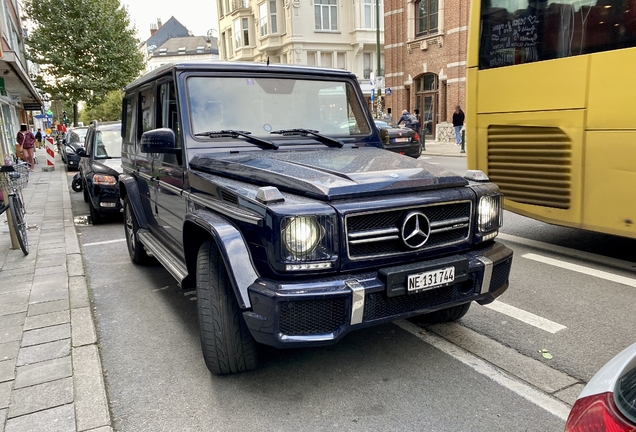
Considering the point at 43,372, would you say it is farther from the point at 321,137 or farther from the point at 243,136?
the point at 321,137

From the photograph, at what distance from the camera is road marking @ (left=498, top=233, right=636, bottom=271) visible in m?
5.54

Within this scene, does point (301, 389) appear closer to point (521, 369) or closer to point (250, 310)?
point (250, 310)

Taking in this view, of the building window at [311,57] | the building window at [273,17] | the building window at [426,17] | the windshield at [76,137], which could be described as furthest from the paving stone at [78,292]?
the building window at [273,17]

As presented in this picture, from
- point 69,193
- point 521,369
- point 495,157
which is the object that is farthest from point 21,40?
point 521,369

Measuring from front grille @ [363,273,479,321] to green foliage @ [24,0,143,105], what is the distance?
3043cm

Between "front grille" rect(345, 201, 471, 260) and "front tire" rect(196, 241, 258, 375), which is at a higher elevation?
"front grille" rect(345, 201, 471, 260)

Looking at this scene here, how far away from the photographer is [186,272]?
373cm

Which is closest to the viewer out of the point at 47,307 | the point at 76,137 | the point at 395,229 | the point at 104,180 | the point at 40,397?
the point at 395,229

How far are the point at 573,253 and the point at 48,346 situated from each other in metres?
5.55

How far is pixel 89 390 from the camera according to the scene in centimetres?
317

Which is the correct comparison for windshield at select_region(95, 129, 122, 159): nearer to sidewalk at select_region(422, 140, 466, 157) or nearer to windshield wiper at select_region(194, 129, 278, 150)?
windshield wiper at select_region(194, 129, 278, 150)

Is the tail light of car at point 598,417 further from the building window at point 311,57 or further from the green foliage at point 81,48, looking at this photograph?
the building window at point 311,57

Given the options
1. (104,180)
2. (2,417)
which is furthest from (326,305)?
(104,180)

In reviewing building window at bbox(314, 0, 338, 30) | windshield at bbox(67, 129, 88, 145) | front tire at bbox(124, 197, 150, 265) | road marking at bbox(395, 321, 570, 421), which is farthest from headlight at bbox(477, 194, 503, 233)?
building window at bbox(314, 0, 338, 30)
